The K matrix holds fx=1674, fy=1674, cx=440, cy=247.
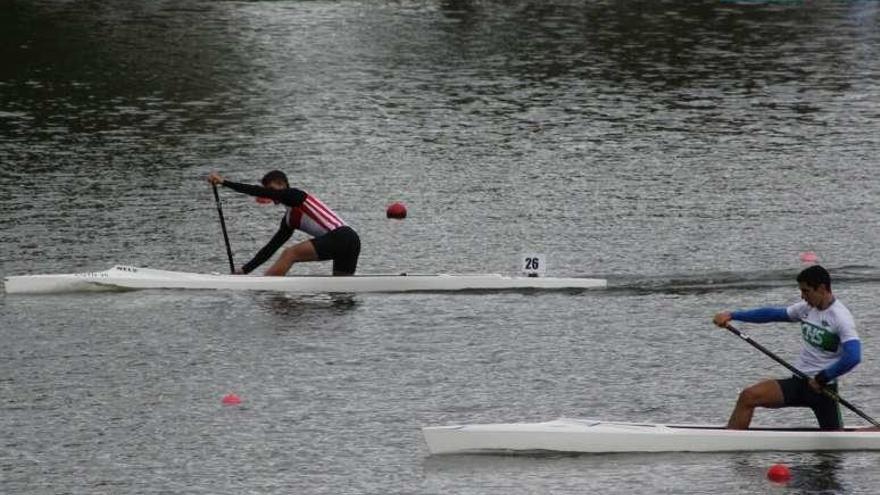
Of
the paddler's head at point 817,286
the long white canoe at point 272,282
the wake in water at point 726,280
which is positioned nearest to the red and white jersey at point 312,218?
the long white canoe at point 272,282

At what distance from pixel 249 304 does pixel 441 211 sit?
5577 millimetres

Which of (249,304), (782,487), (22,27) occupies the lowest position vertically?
(22,27)

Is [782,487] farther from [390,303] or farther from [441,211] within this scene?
[441,211]

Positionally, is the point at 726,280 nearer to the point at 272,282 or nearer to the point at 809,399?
the point at 272,282

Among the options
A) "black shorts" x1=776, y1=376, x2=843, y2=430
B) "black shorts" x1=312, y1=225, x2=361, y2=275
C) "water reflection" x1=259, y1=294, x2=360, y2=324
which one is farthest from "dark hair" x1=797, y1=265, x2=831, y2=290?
"black shorts" x1=312, y1=225, x2=361, y2=275

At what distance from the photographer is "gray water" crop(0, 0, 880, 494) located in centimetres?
1677

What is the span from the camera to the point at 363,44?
43000 mm

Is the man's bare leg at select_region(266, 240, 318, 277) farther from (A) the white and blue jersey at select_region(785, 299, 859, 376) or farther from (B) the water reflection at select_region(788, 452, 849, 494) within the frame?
(B) the water reflection at select_region(788, 452, 849, 494)

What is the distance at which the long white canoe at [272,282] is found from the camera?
22328 mm

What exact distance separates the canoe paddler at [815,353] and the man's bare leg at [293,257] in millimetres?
7970

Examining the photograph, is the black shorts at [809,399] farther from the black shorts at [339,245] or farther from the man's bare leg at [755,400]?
the black shorts at [339,245]

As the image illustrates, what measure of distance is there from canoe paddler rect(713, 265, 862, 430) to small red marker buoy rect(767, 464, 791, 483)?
1.98 ft

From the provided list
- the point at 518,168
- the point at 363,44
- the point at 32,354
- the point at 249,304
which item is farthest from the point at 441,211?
the point at 363,44

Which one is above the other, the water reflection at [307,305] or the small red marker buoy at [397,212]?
the water reflection at [307,305]
